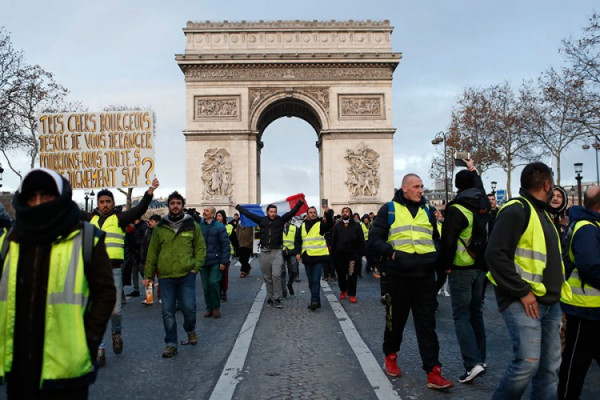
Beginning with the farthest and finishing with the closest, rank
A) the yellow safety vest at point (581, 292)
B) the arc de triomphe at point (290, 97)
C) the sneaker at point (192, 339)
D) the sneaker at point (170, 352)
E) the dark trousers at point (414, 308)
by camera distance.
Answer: the arc de triomphe at point (290, 97) < the sneaker at point (192, 339) < the sneaker at point (170, 352) < the dark trousers at point (414, 308) < the yellow safety vest at point (581, 292)

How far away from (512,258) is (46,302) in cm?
276

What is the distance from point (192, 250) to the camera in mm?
6809

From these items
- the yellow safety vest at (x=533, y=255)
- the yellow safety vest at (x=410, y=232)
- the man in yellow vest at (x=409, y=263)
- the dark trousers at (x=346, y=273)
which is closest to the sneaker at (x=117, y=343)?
the man in yellow vest at (x=409, y=263)

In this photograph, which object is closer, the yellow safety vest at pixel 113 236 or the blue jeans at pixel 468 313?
the blue jeans at pixel 468 313

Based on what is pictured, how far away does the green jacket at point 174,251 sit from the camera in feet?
21.5

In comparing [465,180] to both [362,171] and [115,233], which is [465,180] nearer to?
[115,233]

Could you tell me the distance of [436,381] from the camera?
475cm

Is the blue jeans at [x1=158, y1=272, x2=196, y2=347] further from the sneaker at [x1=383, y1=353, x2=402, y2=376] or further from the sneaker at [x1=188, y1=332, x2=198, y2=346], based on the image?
the sneaker at [x1=383, y1=353, x2=402, y2=376]

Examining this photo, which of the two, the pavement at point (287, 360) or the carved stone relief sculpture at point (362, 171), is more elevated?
the carved stone relief sculpture at point (362, 171)

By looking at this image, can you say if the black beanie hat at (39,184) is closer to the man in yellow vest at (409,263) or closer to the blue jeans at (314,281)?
the man in yellow vest at (409,263)

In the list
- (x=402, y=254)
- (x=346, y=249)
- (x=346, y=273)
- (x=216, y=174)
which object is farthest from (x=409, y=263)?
(x=216, y=174)

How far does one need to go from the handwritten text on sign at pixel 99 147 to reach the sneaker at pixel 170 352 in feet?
13.9

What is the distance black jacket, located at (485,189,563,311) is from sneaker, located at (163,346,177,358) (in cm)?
387

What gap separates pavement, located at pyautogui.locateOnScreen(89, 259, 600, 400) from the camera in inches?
189
